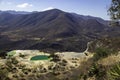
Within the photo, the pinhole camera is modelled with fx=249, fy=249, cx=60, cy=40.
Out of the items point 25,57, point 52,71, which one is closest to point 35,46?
point 25,57

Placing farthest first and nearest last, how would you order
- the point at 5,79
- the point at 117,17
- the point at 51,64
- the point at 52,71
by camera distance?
the point at 51,64 < the point at 52,71 < the point at 5,79 < the point at 117,17

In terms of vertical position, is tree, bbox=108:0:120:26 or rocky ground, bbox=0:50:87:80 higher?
tree, bbox=108:0:120:26

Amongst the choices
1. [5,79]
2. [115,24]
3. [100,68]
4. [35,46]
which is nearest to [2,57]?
[5,79]

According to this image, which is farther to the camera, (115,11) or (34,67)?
(34,67)

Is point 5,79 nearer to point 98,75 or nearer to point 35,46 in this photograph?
point 98,75

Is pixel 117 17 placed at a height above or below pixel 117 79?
above

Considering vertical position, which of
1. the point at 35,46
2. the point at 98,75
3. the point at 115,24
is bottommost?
the point at 35,46

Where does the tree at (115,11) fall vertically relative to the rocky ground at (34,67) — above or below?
above

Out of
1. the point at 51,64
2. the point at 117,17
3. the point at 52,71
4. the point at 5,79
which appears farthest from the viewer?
the point at 51,64

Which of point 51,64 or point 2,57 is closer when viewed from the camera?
point 51,64

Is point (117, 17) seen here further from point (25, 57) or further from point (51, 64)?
point (25, 57)
